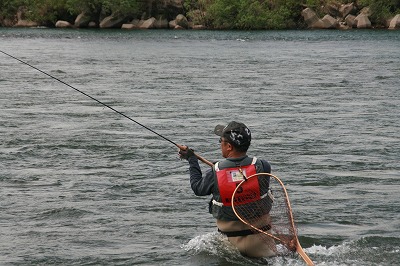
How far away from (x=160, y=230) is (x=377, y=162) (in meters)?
5.55

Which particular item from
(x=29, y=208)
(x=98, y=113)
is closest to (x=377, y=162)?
(x=29, y=208)

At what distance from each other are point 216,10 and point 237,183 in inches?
3194

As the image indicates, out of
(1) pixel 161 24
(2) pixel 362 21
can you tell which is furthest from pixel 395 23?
(1) pixel 161 24

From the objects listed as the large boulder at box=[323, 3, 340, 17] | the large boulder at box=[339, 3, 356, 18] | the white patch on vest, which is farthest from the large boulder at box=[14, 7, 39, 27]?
the white patch on vest

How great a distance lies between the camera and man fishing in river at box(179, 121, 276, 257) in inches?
386

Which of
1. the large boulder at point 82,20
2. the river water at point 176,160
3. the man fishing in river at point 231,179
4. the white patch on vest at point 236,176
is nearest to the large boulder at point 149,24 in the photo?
the large boulder at point 82,20

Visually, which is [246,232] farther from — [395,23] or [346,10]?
[346,10]

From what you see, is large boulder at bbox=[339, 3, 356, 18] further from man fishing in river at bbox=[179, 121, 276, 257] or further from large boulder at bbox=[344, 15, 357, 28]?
man fishing in river at bbox=[179, 121, 276, 257]

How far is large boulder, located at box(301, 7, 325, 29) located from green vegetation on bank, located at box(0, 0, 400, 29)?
2.37 meters

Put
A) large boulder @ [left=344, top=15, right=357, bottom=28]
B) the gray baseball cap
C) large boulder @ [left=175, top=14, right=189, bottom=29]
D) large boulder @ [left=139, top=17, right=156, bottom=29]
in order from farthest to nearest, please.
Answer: large boulder @ [left=139, top=17, right=156, bottom=29]
large boulder @ [left=175, top=14, right=189, bottom=29]
large boulder @ [left=344, top=15, right=357, bottom=28]
the gray baseball cap

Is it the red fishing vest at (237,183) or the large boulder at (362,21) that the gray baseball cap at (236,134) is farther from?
the large boulder at (362,21)

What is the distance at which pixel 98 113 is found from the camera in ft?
77.0

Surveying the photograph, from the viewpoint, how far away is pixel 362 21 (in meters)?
82.6

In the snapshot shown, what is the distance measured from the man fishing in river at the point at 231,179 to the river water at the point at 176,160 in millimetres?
231
